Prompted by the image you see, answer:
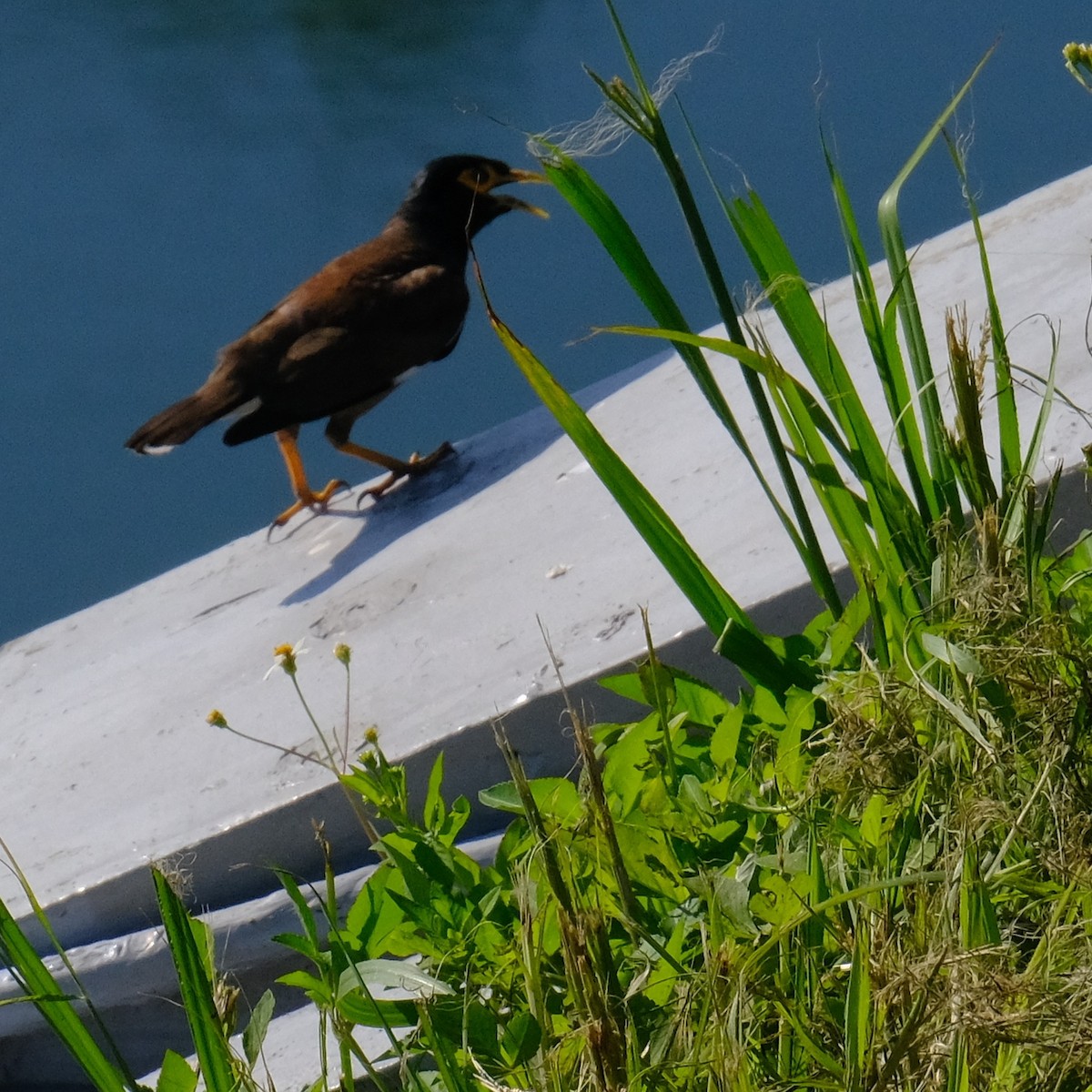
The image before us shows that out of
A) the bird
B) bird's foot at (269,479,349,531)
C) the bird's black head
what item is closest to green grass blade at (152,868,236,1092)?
bird's foot at (269,479,349,531)

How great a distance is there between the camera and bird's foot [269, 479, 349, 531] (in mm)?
2957

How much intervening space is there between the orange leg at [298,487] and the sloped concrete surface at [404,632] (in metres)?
0.40

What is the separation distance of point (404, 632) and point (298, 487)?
1.61m

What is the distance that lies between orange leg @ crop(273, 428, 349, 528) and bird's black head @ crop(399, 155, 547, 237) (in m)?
0.79

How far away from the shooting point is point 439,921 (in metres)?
0.83

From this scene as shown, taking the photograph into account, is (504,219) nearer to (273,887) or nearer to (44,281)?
(44,281)

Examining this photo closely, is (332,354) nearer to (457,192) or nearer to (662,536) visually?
(457,192)

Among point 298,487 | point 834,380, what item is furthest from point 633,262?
point 298,487

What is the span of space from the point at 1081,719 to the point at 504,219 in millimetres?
3802

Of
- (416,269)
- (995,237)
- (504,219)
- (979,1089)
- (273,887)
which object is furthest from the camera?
(504,219)

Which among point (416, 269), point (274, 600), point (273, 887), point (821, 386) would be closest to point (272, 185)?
point (416, 269)

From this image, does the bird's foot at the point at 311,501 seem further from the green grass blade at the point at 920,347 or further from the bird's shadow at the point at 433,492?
the green grass blade at the point at 920,347

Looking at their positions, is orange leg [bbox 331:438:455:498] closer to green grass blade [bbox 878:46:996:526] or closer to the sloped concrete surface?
the sloped concrete surface

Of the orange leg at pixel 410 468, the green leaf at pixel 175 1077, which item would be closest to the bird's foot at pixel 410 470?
the orange leg at pixel 410 468
